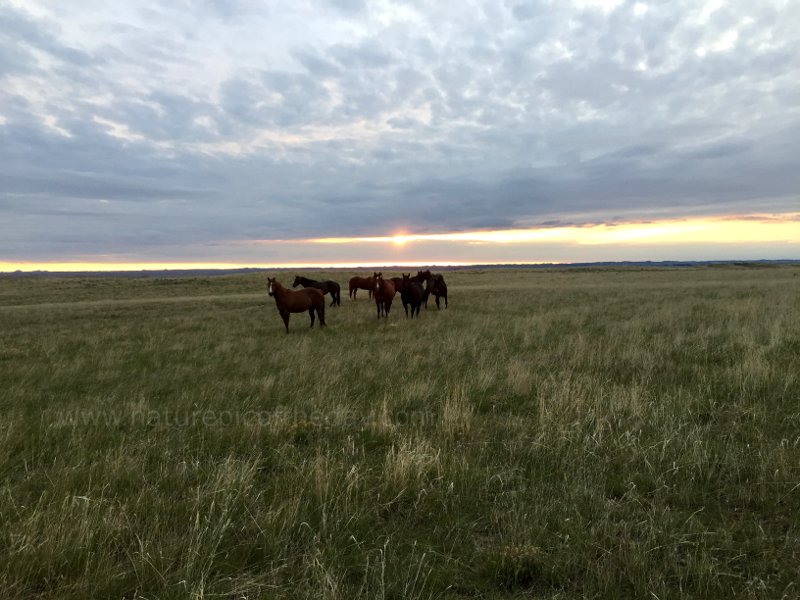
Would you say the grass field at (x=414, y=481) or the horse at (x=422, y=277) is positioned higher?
the horse at (x=422, y=277)

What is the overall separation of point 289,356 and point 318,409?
4.87m

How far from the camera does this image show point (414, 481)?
3.94 metres

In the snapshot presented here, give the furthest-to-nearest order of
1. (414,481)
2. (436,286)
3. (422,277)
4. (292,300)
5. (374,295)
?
(422,277)
(436,286)
(374,295)
(292,300)
(414,481)

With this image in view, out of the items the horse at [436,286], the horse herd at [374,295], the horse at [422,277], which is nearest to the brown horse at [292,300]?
the horse herd at [374,295]

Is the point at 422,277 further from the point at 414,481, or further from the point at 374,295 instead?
the point at 414,481

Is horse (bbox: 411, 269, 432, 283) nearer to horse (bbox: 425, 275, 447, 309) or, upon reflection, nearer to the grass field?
horse (bbox: 425, 275, 447, 309)

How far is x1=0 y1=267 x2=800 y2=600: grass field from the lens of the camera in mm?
2789

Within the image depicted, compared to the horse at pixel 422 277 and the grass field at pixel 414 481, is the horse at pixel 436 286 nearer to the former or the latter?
the horse at pixel 422 277

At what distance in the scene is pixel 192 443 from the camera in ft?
17.2

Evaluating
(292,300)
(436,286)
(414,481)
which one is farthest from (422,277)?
(414,481)

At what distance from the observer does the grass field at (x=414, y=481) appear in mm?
2789

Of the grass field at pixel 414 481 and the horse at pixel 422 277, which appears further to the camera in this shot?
the horse at pixel 422 277

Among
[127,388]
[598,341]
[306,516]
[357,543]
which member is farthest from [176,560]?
[598,341]

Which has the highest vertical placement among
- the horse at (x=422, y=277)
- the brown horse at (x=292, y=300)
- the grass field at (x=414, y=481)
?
the horse at (x=422, y=277)
